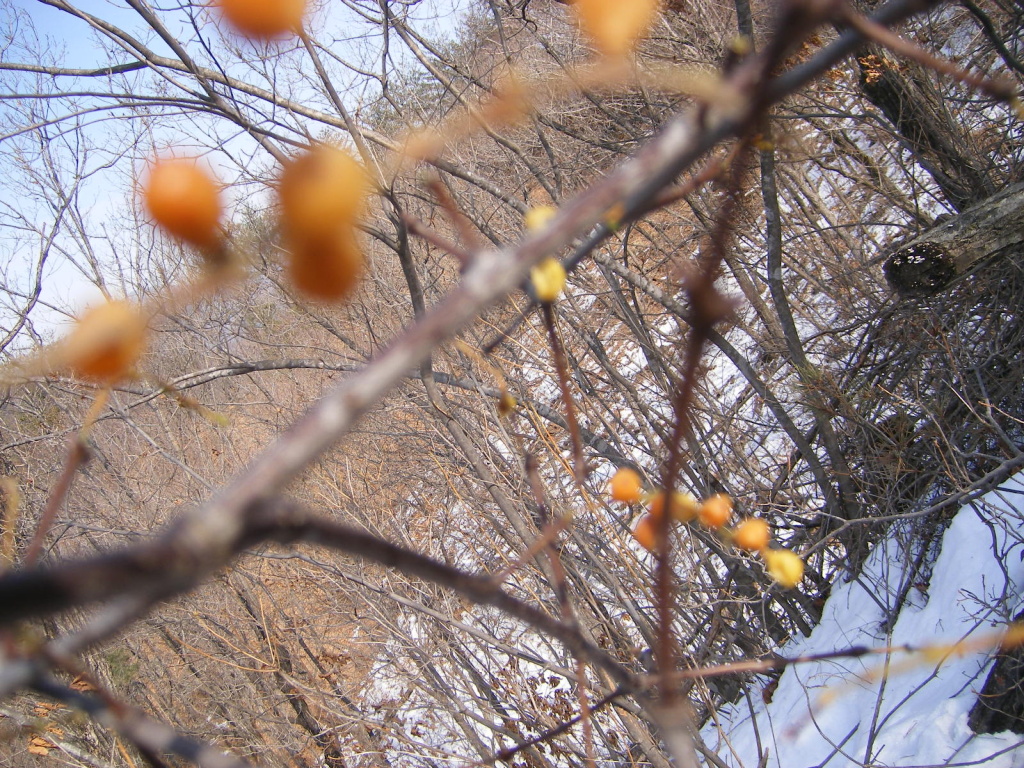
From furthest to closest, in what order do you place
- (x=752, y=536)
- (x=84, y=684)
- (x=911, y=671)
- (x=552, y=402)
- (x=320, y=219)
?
1. (x=552, y=402)
2. (x=911, y=671)
3. (x=84, y=684)
4. (x=752, y=536)
5. (x=320, y=219)

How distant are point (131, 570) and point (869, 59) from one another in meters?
3.01

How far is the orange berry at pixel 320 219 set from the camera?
21 cm

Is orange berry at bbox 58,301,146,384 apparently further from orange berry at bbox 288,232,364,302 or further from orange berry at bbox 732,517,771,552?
orange berry at bbox 732,517,771,552

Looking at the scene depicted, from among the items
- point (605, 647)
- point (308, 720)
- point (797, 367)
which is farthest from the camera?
point (308, 720)

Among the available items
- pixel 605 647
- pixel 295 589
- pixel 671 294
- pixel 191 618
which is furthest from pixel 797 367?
pixel 191 618

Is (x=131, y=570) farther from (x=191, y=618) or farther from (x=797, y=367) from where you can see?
(x=191, y=618)

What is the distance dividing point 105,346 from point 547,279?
154 millimetres

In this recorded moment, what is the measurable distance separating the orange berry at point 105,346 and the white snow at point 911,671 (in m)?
1.81

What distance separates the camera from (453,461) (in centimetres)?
288

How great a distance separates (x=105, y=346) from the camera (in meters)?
0.23

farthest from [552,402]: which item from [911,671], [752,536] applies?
[752,536]

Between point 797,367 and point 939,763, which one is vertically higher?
point 797,367

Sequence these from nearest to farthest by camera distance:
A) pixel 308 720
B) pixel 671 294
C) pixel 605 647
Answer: pixel 605 647, pixel 671 294, pixel 308 720

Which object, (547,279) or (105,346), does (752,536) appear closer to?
(547,279)
